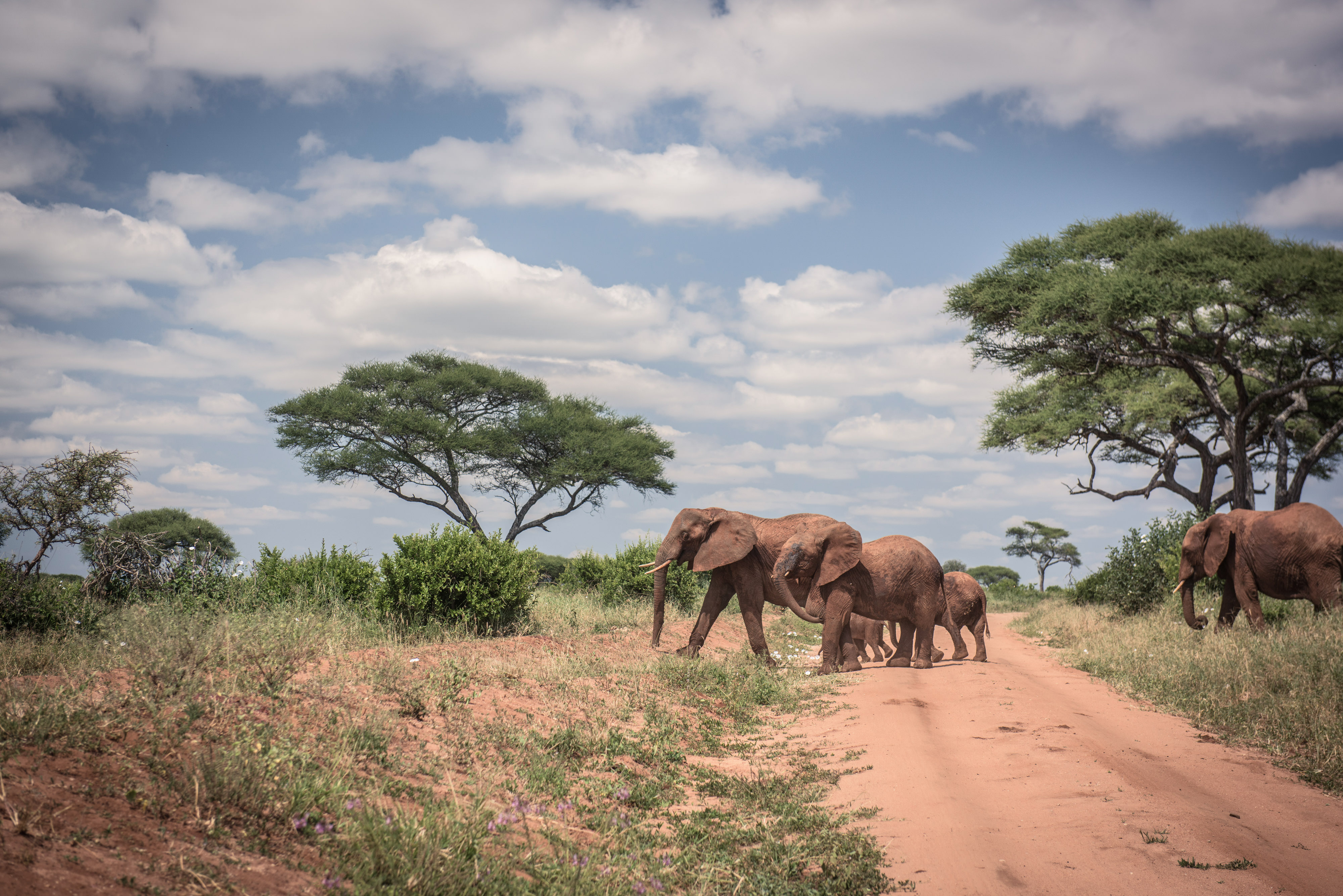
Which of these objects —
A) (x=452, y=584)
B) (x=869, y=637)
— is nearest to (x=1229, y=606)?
(x=869, y=637)

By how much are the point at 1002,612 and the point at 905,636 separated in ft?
62.5

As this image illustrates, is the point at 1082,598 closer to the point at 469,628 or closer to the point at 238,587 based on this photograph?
the point at 469,628

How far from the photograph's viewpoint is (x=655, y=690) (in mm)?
10203

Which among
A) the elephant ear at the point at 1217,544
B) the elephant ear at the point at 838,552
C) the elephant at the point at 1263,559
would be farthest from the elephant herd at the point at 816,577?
the elephant at the point at 1263,559

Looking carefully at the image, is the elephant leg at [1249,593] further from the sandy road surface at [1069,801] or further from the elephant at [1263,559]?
the sandy road surface at [1069,801]

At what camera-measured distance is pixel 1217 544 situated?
14961 millimetres

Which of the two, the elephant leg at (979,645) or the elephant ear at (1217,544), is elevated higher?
the elephant ear at (1217,544)

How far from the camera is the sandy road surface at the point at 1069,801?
5148 mm

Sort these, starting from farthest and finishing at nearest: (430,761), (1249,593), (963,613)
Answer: (963,613) → (1249,593) → (430,761)

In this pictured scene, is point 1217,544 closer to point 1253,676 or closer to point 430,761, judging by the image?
point 1253,676

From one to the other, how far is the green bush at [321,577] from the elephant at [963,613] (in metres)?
9.86

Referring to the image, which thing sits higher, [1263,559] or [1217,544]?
[1217,544]

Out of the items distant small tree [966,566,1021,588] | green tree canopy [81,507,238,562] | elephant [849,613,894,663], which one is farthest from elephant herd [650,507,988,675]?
distant small tree [966,566,1021,588]

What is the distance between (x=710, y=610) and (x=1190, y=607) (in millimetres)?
9383
